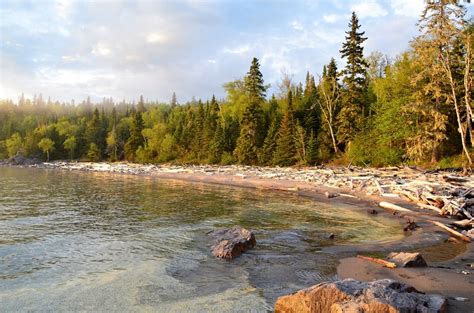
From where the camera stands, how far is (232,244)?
11.1 meters

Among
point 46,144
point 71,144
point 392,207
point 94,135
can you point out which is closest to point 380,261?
point 392,207

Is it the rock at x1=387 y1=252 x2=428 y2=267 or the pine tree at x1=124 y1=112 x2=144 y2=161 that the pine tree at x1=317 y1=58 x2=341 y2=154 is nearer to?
the rock at x1=387 y1=252 x2=428 y2=267

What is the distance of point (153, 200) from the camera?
24641 mm

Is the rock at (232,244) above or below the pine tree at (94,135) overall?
below

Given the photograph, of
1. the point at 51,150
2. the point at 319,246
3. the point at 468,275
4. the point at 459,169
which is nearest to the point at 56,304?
the point at 319,246

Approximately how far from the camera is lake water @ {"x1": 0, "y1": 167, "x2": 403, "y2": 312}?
7773 millimetres

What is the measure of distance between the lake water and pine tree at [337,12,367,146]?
27.3 m

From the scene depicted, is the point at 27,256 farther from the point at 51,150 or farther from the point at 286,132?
the point at 51,150

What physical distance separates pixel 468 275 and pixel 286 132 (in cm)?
4397

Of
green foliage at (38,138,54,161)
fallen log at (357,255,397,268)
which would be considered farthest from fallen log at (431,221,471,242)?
green foliage at (38,138,54,161)

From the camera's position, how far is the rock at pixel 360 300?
5.67 meters

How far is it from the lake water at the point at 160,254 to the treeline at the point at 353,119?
61.2ft

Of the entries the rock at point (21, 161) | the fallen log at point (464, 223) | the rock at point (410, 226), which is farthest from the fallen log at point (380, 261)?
the rock at point (21, 161)

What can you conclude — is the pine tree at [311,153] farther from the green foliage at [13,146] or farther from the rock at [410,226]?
the green foliage at [13,146]
